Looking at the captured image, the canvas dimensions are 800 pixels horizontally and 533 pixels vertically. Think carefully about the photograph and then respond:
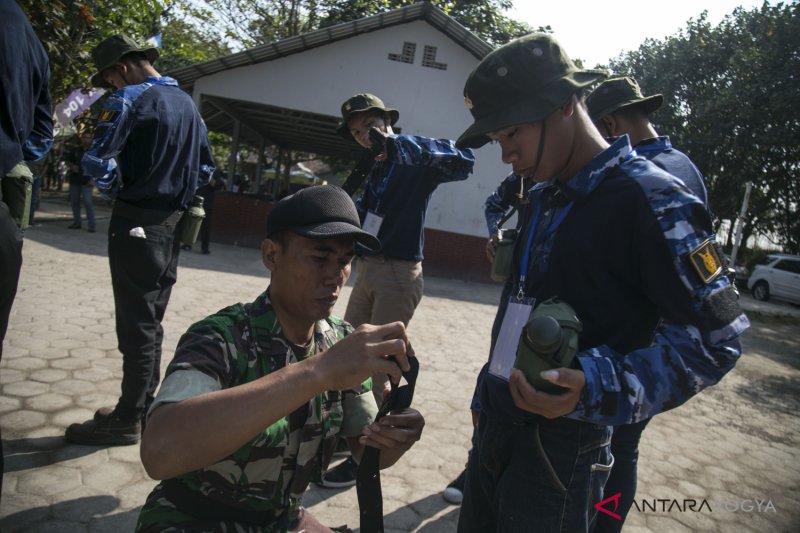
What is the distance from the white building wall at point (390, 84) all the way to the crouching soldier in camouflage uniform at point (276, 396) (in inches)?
435

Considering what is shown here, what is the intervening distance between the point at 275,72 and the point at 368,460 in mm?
12026

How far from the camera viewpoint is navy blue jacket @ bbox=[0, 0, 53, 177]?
2078mm

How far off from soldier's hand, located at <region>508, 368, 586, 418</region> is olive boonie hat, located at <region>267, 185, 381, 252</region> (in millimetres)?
687

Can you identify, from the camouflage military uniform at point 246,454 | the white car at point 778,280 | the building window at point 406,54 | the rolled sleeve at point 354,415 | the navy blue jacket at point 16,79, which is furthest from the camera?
the white car at point 778,280

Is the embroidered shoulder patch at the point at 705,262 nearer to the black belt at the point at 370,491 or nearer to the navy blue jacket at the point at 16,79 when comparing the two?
the black belt at the point at 370,491

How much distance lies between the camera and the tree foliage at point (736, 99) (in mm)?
20141

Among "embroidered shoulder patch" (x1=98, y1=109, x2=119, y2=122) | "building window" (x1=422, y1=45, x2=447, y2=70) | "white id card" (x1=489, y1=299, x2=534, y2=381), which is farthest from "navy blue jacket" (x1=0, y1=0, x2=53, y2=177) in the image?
"building window" (x1=422, y1=45, x2=447, y2=70)

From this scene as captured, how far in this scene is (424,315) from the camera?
8.17 meters

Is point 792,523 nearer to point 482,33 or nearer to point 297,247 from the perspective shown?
point 297,247

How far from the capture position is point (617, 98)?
2.65m

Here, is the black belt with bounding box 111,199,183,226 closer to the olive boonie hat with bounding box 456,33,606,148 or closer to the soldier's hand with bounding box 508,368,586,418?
the olive boonie hat with bounding box 456,33,606,148

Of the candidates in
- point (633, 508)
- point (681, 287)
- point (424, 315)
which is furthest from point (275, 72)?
point (681, 287)

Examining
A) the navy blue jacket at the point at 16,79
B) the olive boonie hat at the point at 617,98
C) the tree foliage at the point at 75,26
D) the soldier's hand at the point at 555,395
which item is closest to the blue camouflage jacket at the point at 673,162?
the olive boonie hat at the point at 617,98

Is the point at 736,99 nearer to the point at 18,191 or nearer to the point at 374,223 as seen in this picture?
the point at 374,223
